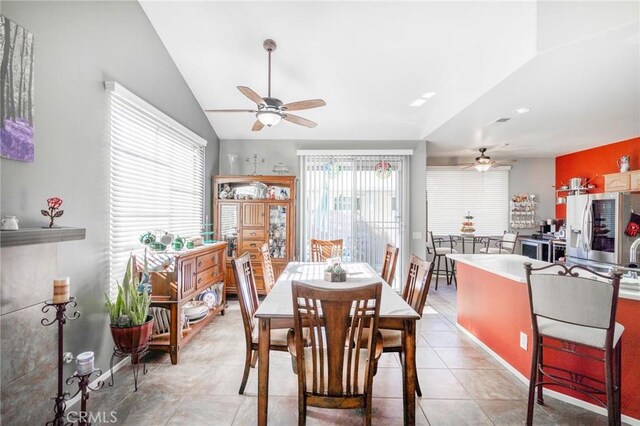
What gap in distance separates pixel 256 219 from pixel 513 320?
3.43 metres

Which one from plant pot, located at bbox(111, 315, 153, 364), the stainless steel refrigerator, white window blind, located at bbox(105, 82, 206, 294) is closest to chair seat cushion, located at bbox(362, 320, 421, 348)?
plant pot, located at bbox(111, 315, 153, 364)

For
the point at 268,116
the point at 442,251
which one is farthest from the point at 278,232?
the point at 442,251

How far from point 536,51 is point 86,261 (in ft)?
12.1

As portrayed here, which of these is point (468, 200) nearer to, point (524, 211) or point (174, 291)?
point (524, 211)

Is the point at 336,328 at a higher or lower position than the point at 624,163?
lower

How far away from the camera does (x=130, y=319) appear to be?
7.47ft

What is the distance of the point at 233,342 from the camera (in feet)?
10.3

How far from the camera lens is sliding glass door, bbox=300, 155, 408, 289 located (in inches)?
199

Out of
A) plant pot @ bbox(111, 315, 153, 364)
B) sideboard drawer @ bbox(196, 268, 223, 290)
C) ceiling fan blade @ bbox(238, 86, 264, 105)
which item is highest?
ceiling fan blade @ bbox(238, 86, 264, 105)

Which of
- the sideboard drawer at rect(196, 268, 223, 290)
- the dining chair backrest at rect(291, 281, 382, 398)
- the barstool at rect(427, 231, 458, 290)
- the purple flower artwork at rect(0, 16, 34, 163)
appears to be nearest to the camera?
the dining chair backrest at rect(291, 281, 382, 398)

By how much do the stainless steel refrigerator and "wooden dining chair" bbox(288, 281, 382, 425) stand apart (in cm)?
446

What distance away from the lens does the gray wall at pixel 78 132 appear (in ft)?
5.99

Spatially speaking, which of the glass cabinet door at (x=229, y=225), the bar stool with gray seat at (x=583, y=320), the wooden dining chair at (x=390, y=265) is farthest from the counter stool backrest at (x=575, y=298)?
the glass cabinet door at (x=229, y=225)

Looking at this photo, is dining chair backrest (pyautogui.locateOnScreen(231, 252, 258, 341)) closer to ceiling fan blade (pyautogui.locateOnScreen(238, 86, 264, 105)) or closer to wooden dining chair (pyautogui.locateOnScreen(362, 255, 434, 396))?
wooden dining chair (pyautogui.locateOnScreen(362, 255, 434, 396))
